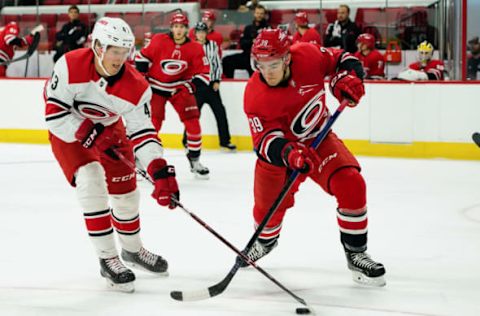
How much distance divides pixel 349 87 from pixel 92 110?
3.21ft

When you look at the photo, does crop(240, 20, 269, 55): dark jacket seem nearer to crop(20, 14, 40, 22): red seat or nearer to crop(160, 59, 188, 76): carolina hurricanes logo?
crop(160, 59, 188, 76): carolina hurricanes logo

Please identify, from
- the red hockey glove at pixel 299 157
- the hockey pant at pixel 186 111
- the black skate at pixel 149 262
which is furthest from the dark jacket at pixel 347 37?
the red hockey glove at pixel 299 157

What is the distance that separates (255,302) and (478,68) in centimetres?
477

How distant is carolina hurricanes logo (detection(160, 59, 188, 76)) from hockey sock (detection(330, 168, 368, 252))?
10.2 feet

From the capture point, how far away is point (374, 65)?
25.4 feet

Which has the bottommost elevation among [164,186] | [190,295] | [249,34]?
[190,295]

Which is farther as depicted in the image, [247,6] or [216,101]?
[247,6]

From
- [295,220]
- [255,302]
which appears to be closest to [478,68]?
[295,220]

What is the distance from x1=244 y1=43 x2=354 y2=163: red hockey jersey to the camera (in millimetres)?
3303

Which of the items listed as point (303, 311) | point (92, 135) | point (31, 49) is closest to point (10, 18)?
point (31, 49)

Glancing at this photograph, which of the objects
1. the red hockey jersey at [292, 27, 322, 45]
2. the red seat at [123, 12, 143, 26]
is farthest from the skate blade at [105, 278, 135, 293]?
the red seat at [123, 12, 143, 26]

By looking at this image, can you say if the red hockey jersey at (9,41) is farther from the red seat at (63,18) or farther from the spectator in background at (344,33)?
the spectator in background at (344,33)

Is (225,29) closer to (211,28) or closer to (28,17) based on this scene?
(211,28)

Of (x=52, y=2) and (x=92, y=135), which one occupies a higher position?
(x=52, y=2)
